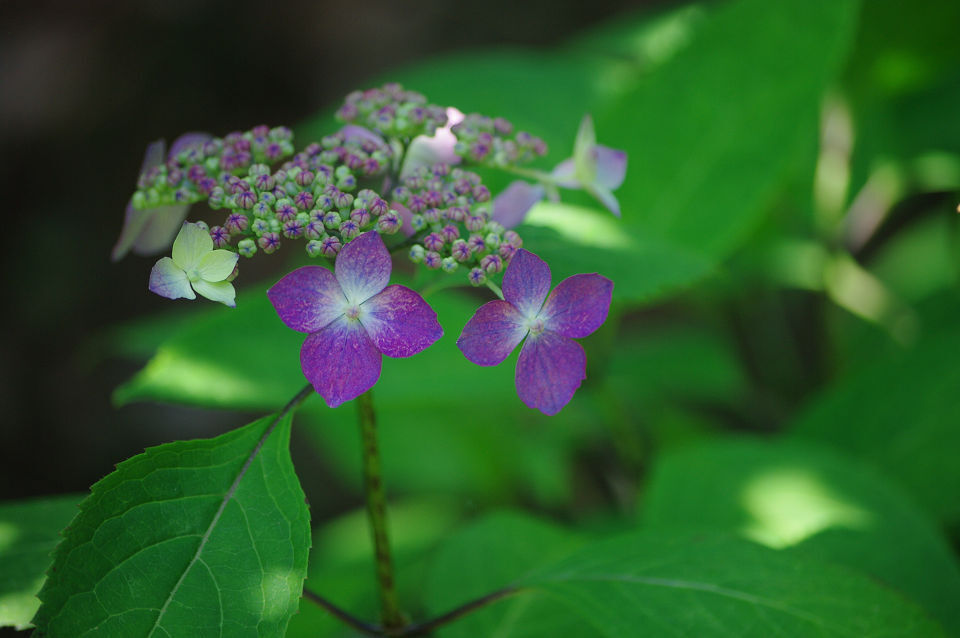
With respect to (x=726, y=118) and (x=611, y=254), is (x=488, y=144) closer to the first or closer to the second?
(x=611, y=254)

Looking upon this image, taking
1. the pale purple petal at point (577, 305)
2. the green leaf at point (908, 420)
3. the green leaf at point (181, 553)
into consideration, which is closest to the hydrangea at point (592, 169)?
the pale purple petal at point (577, 305)

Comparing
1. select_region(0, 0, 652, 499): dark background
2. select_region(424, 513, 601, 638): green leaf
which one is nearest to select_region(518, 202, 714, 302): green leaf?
select_region(424, 513, 601, 638): green leaf

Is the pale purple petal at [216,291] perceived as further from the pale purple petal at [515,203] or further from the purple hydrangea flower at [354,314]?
the pale purple petal at [515,203]

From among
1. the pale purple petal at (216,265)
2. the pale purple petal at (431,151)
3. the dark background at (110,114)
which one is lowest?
the pale purple petal at (216,265)

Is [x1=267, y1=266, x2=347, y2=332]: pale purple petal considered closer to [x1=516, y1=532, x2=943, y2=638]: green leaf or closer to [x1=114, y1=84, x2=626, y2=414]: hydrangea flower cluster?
[x1=114, y1=84, x2=626, y2=414]: hydrangea flower cluster

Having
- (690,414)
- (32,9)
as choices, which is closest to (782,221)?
(690,414)

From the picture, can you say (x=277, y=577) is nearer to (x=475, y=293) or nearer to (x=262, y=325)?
(x=262, y=325)

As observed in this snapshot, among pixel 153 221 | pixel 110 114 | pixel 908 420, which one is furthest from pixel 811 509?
pixel 110 114
